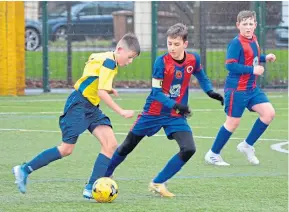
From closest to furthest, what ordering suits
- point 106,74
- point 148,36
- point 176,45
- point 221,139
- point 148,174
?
point 106,74, point 176,45, point 148,174, point 221,139, point 148,36

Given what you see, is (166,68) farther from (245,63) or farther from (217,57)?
(217,57)

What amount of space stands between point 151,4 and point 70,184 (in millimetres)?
12120

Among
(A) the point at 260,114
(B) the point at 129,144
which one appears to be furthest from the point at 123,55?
(A) the point at 260,114

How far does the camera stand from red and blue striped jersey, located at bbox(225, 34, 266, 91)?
401 inches

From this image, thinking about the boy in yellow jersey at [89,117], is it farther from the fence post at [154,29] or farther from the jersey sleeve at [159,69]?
the fence post at [154,29]

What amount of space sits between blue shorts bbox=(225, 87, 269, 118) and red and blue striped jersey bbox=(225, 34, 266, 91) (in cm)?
6

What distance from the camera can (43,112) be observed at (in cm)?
1552

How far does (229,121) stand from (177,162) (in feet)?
7.67

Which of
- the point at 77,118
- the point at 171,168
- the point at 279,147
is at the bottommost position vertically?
the point at 279,147

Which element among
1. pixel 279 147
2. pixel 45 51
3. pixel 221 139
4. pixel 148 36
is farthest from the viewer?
pixel 148 36

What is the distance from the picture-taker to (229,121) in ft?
34.1

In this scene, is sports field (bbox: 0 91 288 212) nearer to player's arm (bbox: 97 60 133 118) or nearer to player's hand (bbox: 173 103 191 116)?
player's hand (bbox: 173 103 191 116)

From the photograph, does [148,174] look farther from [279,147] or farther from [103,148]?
[279,147]

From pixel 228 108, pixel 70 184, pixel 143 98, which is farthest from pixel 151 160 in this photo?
pixel 143 98
